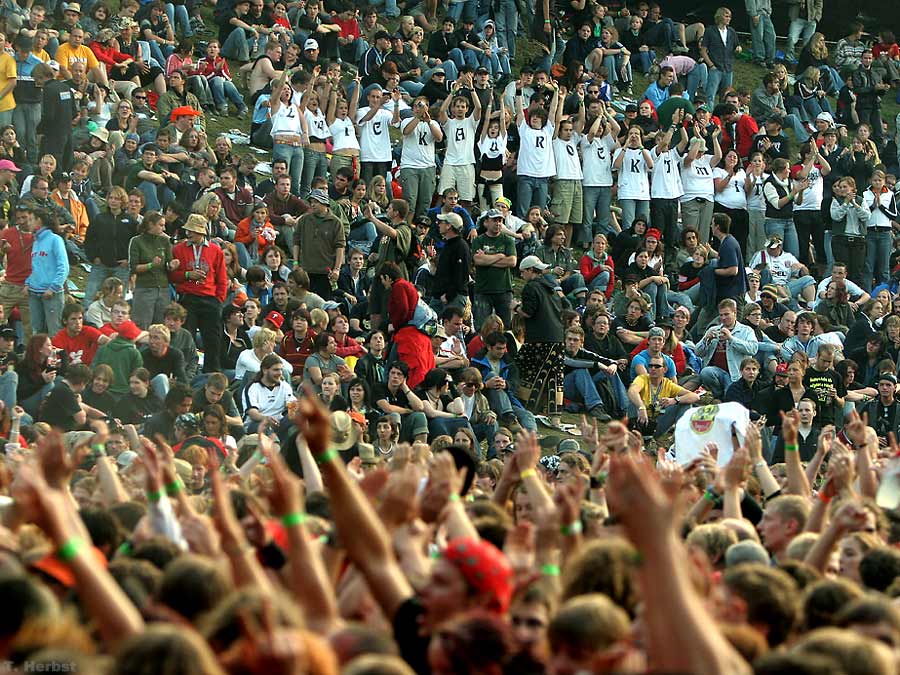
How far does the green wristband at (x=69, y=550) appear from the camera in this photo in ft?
14.2

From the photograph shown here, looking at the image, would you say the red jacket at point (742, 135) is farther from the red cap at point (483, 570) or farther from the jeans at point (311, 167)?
the red cap at point (483, 570)

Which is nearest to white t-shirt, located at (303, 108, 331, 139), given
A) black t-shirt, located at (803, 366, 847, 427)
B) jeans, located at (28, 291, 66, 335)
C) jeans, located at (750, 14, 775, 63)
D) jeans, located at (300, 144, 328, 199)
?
jeans, located at (300, 144, 328, 199)

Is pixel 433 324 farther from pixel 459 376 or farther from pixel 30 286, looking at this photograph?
pixel 30 286

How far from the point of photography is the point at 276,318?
15758mm

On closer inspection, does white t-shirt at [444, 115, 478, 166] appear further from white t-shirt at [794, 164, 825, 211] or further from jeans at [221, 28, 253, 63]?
white t-shirt at [794, 164, 825, 211]

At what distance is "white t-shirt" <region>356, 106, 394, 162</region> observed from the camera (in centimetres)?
1978

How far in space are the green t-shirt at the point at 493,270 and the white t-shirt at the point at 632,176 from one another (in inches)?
167

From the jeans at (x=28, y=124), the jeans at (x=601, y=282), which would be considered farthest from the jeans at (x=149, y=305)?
the jeans at (x=601, y=282)

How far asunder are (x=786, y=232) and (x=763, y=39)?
7501mm

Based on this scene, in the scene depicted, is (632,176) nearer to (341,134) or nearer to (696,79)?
(341,134)

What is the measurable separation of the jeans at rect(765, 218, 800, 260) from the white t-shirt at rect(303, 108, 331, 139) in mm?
6458

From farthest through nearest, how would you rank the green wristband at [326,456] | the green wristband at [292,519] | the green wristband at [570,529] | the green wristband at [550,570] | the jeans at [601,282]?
the jeans at [601,282] → the green wristband at [570,529] → the green wristband at [550,570] → the green wristband at [326,456] → the green wristband at [292,519]

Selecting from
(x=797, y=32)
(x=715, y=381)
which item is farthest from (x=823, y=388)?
(x=797, y=32)

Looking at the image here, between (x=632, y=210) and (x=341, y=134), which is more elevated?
(x=341, y=134)
